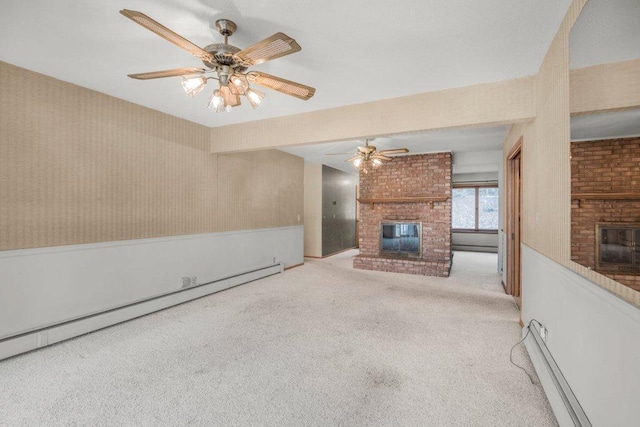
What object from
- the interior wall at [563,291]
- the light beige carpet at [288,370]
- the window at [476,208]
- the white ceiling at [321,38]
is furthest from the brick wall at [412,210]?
the window at [476,208]

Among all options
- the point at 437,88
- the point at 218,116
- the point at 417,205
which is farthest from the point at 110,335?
the point at 417,205

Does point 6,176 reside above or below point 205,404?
above

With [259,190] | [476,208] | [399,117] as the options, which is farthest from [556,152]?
[476,208]

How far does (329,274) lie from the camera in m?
5.77

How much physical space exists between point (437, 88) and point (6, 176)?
13.6 feet

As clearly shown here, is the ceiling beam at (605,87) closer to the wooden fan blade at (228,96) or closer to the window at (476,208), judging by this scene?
the wooden fan blade at (228,96)

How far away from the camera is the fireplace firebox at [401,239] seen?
6.21 m

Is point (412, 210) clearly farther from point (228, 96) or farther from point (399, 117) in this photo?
point (228, 96)

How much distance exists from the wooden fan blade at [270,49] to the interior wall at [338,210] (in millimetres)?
5952

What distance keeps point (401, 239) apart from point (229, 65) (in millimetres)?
5235

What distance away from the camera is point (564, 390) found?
1.69 meters

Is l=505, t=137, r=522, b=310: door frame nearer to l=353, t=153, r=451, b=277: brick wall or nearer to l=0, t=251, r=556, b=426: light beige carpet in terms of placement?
l=0, t=251, r=556, b=426: light beige carpet

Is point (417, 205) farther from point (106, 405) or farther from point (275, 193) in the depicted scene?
point (106, 405)

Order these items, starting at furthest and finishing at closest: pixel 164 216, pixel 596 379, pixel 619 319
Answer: pixel 164 216, pixel 596 379, pixel 619 319
